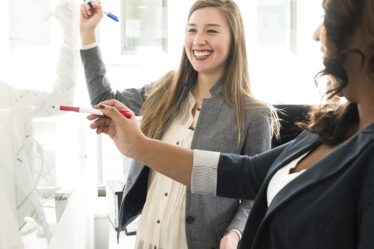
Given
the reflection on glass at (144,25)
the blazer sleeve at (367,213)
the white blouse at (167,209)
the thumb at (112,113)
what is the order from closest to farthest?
the blazer sleeve at (367,213) → the thumb at (112,113) → the white blouse at (167,209) → the reflection on glass at (144,25)

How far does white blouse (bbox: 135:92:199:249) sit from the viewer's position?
1251 mm

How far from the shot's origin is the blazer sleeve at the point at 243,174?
1.04 meters

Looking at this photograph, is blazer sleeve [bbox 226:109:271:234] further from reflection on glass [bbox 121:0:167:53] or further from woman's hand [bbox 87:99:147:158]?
reflection on glass [bbox 121:0:167:53]

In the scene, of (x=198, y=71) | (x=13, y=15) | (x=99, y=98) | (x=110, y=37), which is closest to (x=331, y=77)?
(x=13, y=15)

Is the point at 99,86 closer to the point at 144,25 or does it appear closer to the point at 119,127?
the point at 119,127

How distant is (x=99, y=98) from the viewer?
57.2 inches

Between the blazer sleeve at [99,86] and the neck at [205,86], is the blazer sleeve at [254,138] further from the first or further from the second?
the blazer sleeve at [99,86]

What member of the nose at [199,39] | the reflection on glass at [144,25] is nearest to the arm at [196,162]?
the nose at [199,39]

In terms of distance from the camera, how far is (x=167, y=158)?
3.43ft

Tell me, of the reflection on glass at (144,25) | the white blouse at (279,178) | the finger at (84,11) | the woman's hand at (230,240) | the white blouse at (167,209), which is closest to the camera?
the white blouse at (279,178)

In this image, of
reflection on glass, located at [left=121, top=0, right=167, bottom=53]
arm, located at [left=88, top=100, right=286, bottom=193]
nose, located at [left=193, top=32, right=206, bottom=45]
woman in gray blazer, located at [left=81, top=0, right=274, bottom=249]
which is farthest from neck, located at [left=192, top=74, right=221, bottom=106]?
reflection on glass, located at [left=121, top=0, right=167, bottom=53]

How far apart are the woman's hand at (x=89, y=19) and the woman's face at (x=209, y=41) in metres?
0.32

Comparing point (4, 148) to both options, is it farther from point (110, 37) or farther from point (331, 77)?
point (110, 37)

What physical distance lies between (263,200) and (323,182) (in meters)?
0.23
